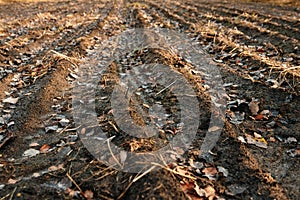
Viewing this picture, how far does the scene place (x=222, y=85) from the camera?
15.4 ft

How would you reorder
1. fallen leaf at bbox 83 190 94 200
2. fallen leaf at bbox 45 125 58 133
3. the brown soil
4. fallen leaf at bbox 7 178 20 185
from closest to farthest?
fallen leaf at bbox 83 190 94 200 → the brown soil → fallen leaf at bbox 7 178 20 185 → fallen leaf at bbox 45 125 58 133

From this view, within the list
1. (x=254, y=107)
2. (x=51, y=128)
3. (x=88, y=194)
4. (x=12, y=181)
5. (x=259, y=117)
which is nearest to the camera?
(x=88, y=194)

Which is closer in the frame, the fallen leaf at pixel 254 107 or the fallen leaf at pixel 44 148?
the fallen leaf at pixel 44 148

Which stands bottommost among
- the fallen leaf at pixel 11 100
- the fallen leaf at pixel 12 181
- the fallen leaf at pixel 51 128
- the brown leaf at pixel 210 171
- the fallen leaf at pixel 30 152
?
the fallen leaf at pixel 11 100

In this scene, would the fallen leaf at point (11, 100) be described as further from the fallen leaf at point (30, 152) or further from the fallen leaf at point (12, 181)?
the fallen leaf at point (12, 181)

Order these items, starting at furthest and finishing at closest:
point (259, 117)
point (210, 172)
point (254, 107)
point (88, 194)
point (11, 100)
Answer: point (11, 100)
point (254, 107)
point (259, 117)
point (210, 172)
point (88, 194)

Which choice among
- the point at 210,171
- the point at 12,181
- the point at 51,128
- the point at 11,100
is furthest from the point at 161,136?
the point at 11,100

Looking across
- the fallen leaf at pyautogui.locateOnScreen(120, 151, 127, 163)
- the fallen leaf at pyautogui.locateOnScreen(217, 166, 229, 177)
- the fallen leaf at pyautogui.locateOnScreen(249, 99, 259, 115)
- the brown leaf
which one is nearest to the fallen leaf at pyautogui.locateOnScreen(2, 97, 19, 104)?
the fallen leaf at pyautogui.locateOnScreen(120, 151, 127, 163)

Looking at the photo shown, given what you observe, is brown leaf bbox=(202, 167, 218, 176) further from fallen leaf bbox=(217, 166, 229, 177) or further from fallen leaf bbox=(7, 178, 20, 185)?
fallen leaf bbox=(7, 178, 20, 185)

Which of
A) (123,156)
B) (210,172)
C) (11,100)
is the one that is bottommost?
(11,100)

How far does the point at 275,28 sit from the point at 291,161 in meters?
6.34

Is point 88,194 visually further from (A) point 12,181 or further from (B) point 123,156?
(A) point 12,181

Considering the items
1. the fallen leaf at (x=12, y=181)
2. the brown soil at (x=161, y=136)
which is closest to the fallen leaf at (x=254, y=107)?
the brown soil at (x=161, y=136)

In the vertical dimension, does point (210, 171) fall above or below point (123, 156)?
below
